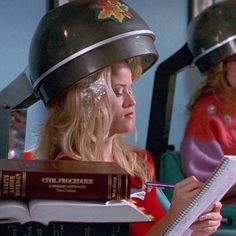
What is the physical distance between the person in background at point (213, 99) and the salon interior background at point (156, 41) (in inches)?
15.0

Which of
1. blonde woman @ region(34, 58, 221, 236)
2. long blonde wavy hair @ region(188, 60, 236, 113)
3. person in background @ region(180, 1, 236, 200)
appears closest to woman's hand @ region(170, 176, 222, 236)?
blonde woman @ region(34, 58, 221, 236)

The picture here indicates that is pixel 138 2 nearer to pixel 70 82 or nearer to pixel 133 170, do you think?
pixel 133 170

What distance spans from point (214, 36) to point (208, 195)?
3.15 ft

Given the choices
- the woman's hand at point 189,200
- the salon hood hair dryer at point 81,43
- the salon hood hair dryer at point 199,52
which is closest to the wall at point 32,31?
the salon hood hair dryer at point 199,52

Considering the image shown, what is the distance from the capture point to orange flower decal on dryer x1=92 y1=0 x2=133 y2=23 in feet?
3.32

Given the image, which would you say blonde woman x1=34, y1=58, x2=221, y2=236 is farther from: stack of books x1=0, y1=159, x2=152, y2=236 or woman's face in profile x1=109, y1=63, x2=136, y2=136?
stack of books x1=0, y1=159, x2=152, y2=236

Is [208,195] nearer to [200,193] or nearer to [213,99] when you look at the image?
→ [200,193]

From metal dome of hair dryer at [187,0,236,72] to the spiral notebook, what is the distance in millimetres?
903

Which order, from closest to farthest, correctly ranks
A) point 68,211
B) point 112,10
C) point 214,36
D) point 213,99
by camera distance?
point 68,211 → point 112,10 → point 214,36 → point 213,99

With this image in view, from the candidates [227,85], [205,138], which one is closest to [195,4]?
[227,85]

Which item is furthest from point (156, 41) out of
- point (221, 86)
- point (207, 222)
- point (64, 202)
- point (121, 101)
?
point (64, 202)

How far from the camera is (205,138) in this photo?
175cm

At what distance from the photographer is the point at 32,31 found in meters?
1.98

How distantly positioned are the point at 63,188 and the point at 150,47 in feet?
1.13
